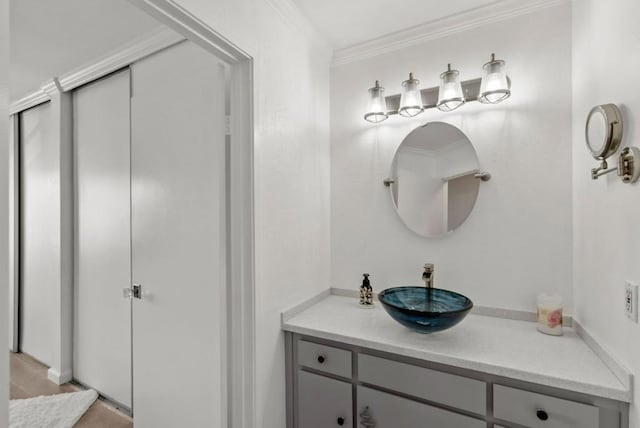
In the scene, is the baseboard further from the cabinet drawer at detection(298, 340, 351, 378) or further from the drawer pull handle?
the drawer pull handle

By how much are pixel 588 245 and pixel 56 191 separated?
11.3 feet

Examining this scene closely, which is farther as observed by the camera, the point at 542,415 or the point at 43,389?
the point at 43,389

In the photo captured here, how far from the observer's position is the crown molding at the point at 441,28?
62.6 inches

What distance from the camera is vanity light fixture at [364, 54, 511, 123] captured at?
154 cm

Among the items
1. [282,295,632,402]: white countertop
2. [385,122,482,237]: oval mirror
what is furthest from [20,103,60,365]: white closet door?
[385,122,482,237]: oval mirror

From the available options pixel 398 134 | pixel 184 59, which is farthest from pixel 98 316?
pixel 398 134

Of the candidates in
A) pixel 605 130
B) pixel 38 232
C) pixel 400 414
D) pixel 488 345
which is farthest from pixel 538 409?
pixel 38 232

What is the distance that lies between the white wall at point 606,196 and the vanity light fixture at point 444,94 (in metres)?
0.33

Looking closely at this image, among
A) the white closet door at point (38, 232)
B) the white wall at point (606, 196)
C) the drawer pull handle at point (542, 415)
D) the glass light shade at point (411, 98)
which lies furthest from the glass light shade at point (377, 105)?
the white closet door at point (38, 232)

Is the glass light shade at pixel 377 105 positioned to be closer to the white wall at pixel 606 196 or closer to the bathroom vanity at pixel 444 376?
the white wall at pixel 606 196

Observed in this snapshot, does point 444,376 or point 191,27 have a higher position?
point 191,27

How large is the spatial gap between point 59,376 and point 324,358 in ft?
7.65

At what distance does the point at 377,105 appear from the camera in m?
1.87

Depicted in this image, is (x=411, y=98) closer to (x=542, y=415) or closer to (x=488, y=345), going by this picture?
(x=488, y=345)
